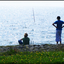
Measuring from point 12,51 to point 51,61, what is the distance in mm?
3055

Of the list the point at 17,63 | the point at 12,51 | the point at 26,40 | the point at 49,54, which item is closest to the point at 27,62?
the point at 17,63

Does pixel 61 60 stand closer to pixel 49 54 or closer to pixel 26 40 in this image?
pixel 49 54

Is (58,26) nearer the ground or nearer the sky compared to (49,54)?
nearer the sky

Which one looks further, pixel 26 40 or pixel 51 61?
pixel 26 40

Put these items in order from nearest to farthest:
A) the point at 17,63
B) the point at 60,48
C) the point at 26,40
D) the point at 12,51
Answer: the point at 17,63
the point at 12,51
the point at 60,48
the point at 26,40

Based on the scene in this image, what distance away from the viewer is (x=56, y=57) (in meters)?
8.74

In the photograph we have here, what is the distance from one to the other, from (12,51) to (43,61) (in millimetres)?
2872

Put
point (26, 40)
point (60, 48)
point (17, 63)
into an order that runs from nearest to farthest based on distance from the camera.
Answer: point (17, 63) < point (60, 48) < point (26, 40)

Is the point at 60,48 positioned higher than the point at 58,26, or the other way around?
the point at 58,26

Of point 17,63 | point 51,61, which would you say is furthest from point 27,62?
point 51,61

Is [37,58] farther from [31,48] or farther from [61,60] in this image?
[31,48]

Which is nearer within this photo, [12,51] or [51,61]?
[51,61]

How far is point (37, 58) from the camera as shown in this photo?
863 centimetres

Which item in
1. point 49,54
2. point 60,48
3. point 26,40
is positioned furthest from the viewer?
point 26,40
